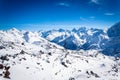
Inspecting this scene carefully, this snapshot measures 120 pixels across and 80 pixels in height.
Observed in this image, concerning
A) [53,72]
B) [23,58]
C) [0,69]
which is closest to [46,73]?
[53,72]

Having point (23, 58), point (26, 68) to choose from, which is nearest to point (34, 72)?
point (26, 68)

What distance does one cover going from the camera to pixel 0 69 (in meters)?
69.1

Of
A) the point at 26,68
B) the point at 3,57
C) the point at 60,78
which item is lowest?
the point at 60,78

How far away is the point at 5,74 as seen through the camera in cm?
6312

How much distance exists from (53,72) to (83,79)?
83.2ft

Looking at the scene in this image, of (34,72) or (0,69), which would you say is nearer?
(0,69)

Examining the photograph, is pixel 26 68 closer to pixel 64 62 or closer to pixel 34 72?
pixel 34 72

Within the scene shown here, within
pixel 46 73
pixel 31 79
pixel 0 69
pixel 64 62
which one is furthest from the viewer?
pixel 64 62

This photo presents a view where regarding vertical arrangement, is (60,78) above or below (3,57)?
below

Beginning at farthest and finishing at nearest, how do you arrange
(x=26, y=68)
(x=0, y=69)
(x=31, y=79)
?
(x=26, y=68)
(x=31, y=79)
(x=0, y=69)

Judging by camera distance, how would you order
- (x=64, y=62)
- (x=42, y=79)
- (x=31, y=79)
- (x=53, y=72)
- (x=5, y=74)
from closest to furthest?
(x=5, y=74) → (x=31, y=79) → (x=42, y=79) → (x=53, y=72) → (x=64, y=62)

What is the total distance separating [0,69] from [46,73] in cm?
2813

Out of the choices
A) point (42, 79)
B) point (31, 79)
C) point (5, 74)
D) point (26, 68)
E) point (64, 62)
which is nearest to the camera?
point (5, 74)

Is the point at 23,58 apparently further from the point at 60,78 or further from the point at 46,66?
the point at 60,78
